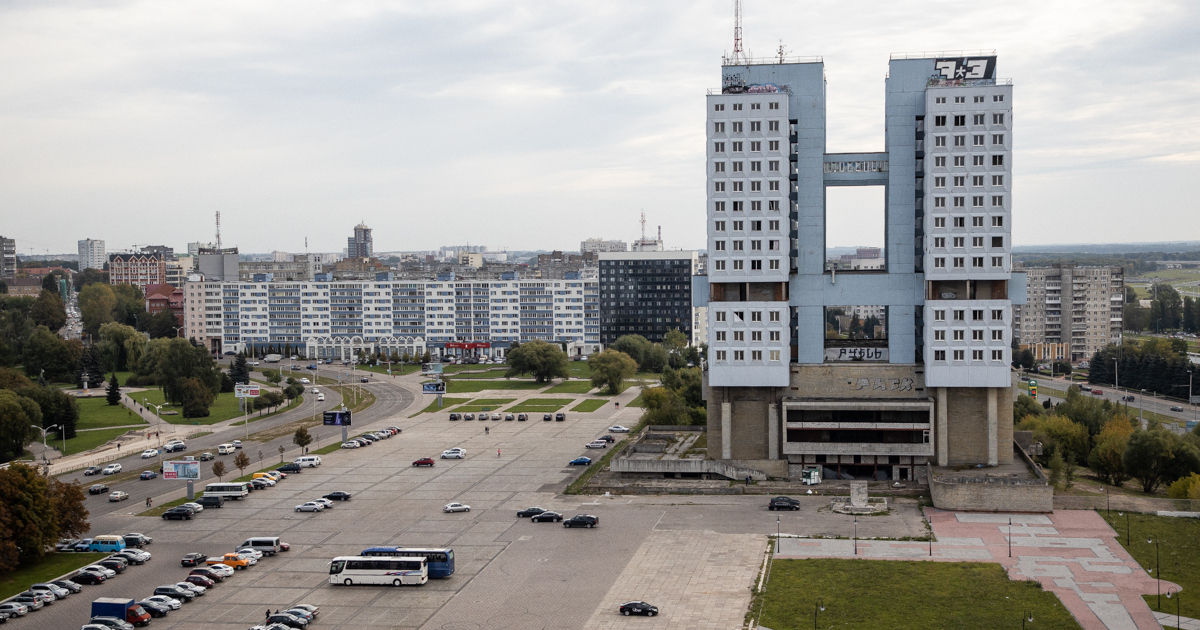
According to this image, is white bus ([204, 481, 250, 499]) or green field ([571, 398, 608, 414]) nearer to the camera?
white bus ([204, 481, 250, 499])

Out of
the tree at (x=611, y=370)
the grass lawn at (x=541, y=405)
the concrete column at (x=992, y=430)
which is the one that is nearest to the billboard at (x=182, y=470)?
the grass lawn at (x=541, y=405)

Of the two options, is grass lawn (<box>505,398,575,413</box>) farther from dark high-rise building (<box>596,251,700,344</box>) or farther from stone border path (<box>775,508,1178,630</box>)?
stone border path (<box>775,508,1178,630</box>)

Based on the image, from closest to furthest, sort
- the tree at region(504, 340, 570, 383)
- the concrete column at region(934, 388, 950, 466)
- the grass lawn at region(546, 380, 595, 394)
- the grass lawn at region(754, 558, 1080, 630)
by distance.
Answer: the grass lawn at region(754, 558, 1080, 630), the concrete column at region(934, 388, 950, 466), the grass lawn at region(546, 380, 595, 394), the tree at region(504, 340, 570, 383)

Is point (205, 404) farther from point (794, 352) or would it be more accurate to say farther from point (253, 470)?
point (794, 352)

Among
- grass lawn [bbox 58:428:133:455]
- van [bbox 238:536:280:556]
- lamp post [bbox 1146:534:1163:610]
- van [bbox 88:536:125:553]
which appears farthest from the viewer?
grass lawn [bbox 58:428:133:455]

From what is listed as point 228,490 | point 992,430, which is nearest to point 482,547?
point 228,490

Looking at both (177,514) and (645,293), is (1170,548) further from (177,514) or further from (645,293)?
(645,293)

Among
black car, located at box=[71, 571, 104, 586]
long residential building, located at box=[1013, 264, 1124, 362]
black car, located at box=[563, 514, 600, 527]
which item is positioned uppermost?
long residential building, located at box=[1013, 264, 1124, 362]

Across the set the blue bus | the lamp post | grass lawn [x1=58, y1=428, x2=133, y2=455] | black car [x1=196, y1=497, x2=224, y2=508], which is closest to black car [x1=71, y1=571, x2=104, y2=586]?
the blue bus
